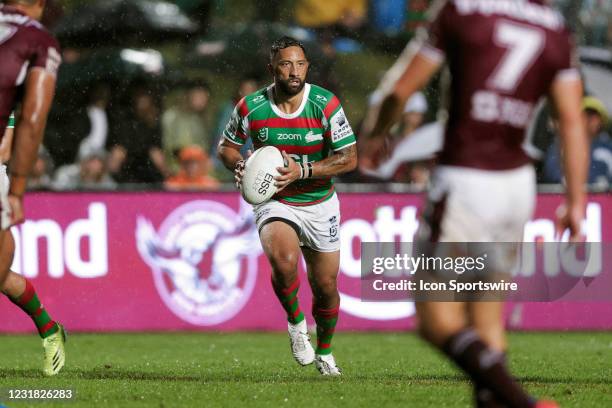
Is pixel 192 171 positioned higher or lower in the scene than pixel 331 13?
lower

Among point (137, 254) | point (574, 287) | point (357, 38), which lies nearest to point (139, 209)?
point (137, 254)

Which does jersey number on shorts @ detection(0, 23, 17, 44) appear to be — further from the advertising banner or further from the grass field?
the advertising banner

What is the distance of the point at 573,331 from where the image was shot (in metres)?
12.6

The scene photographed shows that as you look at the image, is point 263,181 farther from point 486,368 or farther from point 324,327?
point 486,368

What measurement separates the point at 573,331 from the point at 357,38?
4341 millimetres

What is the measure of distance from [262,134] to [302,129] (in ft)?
0.98

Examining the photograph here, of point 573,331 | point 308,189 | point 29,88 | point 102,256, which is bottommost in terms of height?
point 573,331

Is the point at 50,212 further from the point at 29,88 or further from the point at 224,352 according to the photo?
the point at 29,88

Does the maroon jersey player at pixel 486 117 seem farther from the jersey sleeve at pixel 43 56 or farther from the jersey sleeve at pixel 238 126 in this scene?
the jersey sleeve at pixel 238 126

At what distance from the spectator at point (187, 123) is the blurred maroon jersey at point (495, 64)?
29.2 feet

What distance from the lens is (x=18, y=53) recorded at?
5895 millimetres

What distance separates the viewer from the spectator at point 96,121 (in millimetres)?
13906

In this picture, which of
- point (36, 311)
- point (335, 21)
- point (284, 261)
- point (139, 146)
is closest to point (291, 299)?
point (284, 261)

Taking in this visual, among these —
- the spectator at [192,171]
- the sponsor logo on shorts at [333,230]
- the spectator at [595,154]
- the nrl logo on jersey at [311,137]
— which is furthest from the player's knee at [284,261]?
the spectator at [595,154]
